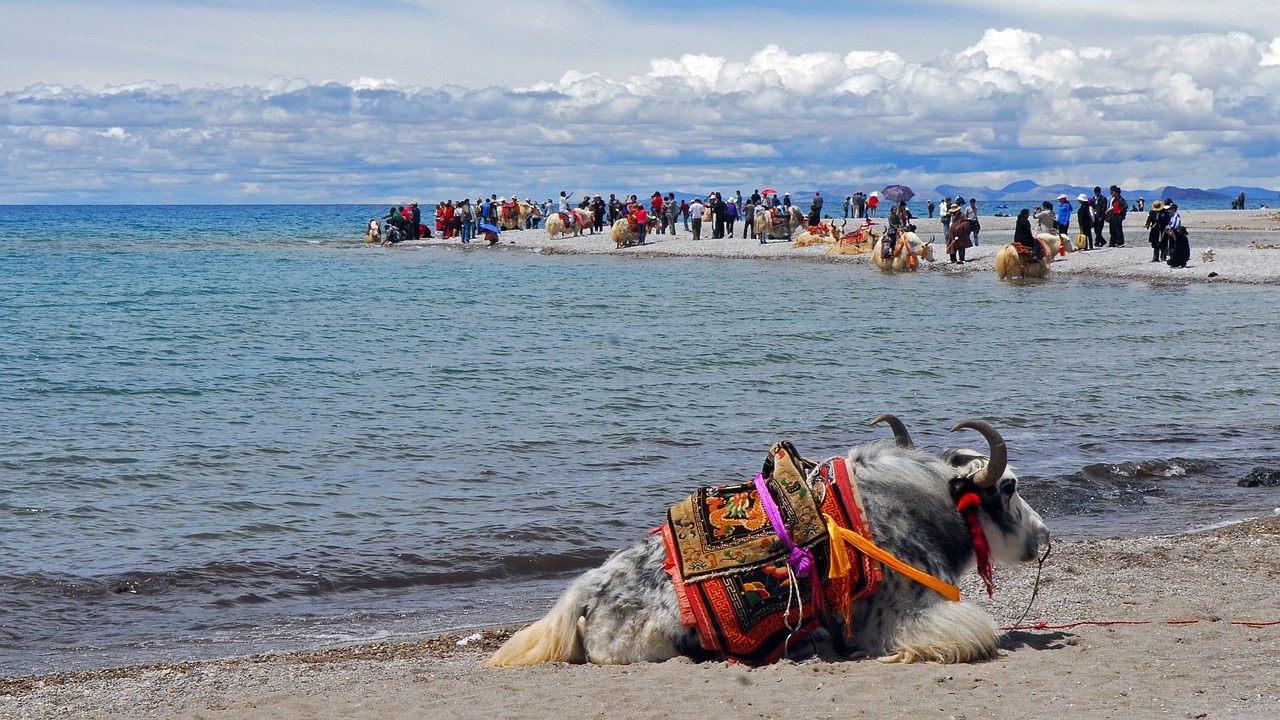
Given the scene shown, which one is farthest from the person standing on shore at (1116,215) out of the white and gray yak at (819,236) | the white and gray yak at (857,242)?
the white and gray yak at (819,236)

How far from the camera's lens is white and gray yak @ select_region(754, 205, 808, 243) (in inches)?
1882

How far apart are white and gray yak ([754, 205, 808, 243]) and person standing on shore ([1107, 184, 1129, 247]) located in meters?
13.1

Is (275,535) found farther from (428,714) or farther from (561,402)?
(561,402)

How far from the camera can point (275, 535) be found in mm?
9781

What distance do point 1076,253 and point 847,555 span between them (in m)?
34.6

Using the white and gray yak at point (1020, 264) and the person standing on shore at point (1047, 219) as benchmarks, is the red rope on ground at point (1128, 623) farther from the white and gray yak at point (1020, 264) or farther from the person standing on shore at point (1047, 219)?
the person standing on shore at point (1047, 219)

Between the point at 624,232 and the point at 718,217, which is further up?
the point at 718,217

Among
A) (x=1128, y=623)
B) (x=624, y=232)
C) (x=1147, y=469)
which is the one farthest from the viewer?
(x=624, y=232)

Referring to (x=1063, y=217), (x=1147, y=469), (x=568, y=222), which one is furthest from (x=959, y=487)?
(x=568, y=222)

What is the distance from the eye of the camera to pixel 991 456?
5.54m

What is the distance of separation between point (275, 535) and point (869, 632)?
19.2ft

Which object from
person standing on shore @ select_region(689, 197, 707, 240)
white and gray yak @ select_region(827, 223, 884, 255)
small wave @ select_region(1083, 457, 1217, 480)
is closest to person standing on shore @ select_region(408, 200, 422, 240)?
person standing on shore @ select_region(689, 197, 707, 240)

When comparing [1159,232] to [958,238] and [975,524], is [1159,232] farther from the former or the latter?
[975,524]

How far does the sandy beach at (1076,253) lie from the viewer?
32938 millimetres
